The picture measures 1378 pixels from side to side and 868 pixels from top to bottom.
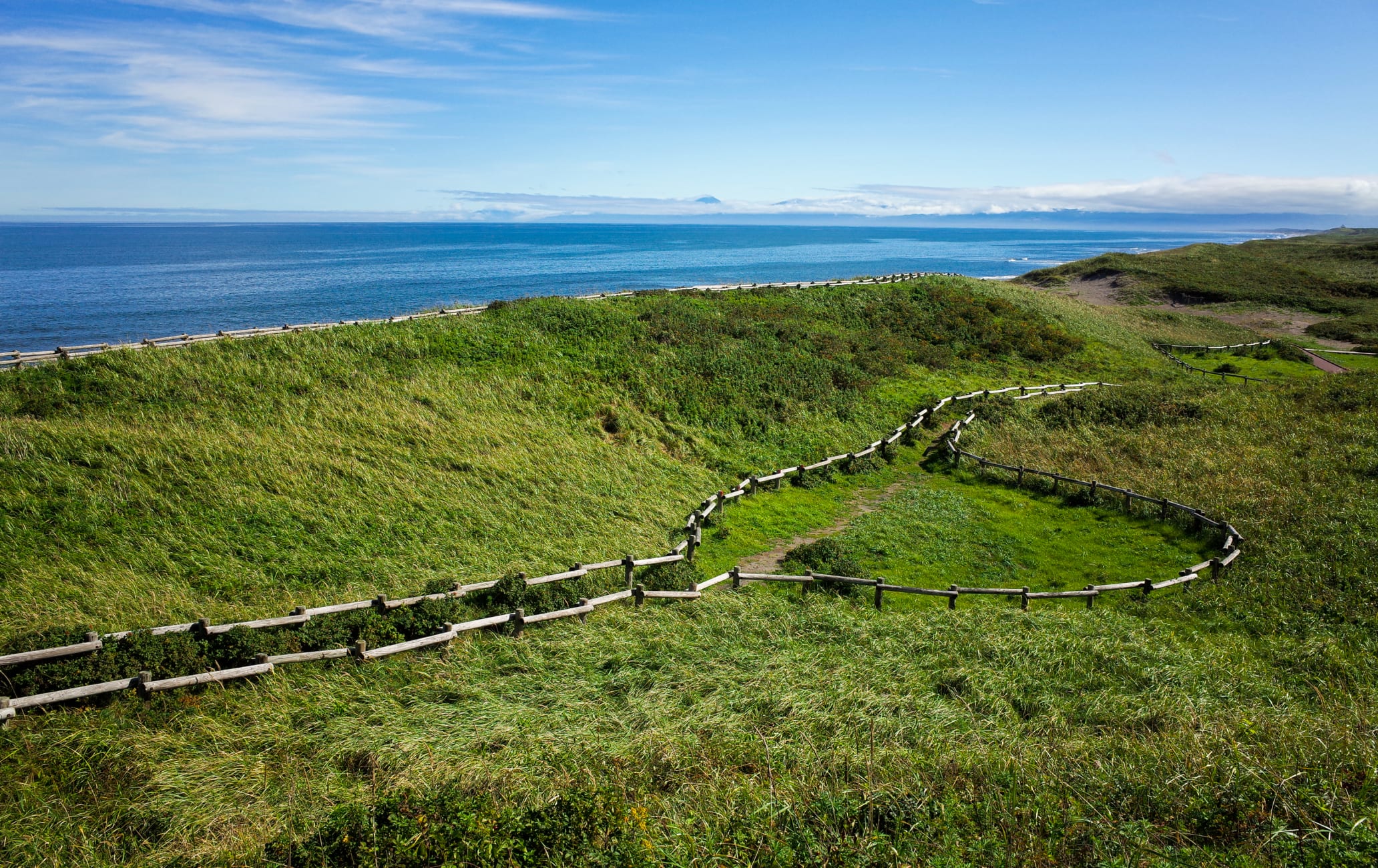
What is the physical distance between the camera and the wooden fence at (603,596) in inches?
449

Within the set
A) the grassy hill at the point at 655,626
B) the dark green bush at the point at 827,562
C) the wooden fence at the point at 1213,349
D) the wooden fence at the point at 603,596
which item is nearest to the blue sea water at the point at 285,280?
the grassy hill at the point at 655,626

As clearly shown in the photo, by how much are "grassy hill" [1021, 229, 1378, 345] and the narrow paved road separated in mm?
11233

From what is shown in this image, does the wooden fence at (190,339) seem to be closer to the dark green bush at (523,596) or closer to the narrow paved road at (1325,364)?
the dark green bush at (523,596)

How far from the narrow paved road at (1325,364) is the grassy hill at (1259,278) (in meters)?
11.2

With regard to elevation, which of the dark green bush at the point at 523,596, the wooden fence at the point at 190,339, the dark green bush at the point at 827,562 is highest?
the wooden fence at the point at 190,339

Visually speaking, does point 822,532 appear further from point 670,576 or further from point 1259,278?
point 1259,278

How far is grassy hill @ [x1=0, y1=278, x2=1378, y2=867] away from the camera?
7.91 m

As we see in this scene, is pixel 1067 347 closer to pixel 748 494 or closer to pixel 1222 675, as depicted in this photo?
pixel 748 494

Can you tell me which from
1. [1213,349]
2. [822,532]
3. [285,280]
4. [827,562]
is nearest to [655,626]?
[827,562]

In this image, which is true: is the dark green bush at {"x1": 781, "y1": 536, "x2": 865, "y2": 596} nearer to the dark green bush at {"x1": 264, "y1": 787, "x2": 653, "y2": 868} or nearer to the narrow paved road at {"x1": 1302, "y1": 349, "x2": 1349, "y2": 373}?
the dark green bush at {"x1": 264, "y1": 787, "x2": 653, "y2": 868}

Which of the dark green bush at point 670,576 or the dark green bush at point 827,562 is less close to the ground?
the dark green bush at point 670,576

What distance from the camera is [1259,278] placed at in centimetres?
9125

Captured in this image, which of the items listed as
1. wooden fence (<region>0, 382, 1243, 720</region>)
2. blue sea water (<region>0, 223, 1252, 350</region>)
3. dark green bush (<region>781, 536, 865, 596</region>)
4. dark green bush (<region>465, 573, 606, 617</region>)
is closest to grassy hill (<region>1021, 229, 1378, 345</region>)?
blue sea water (<region>0, 223, 1252, 350</region>)

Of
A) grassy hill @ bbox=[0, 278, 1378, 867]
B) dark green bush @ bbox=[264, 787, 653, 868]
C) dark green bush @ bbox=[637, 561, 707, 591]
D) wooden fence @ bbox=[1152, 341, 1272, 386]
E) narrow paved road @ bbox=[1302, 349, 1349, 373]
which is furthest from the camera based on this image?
narrow paved road @ bbox=[1302, 349, 1349, 373]
